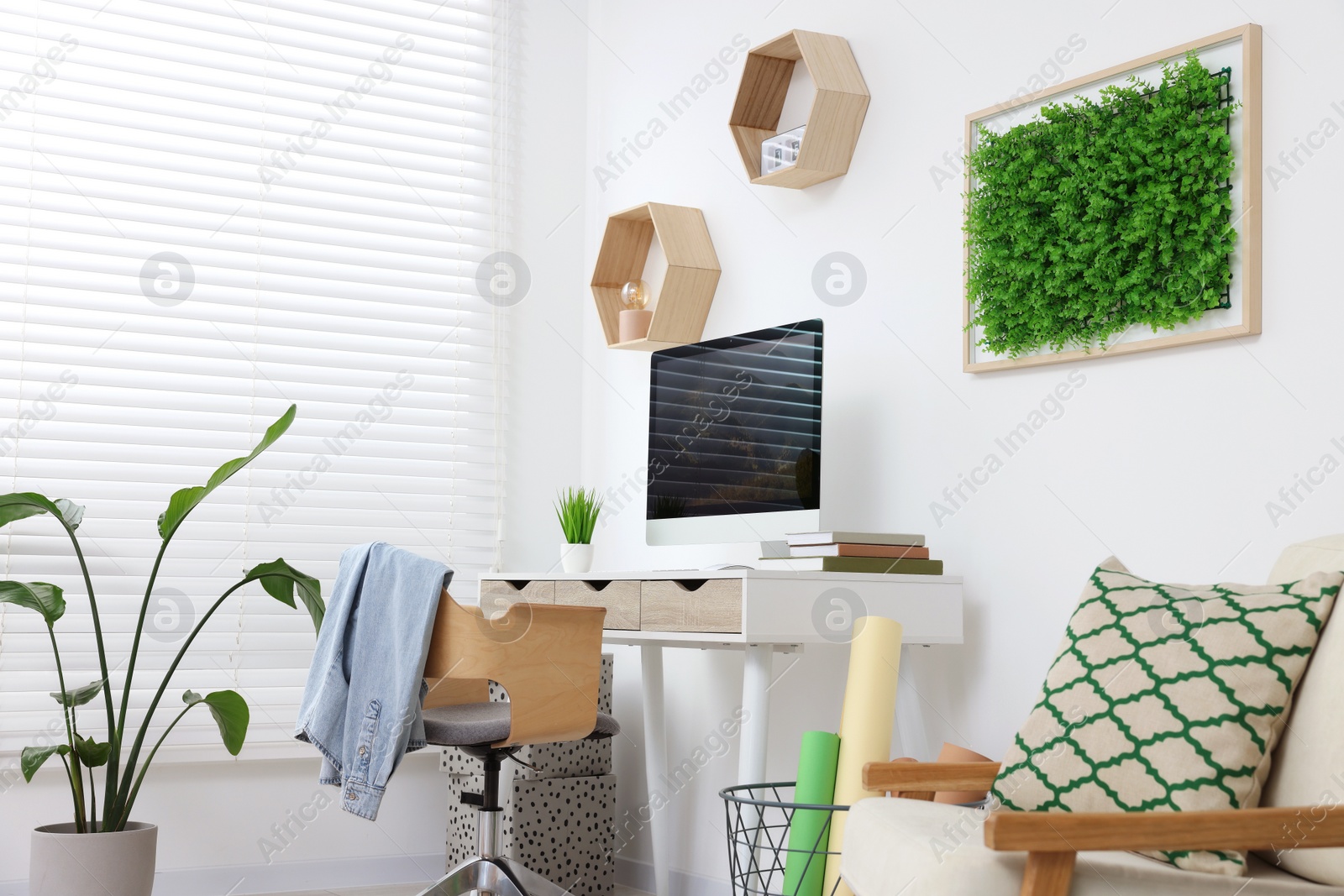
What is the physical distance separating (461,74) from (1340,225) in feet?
9.18

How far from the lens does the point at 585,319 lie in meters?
4.13

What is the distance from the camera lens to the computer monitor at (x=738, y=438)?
2736 mm

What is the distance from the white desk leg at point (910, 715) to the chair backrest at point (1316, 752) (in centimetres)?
100

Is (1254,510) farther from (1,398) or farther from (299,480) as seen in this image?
(1,398)

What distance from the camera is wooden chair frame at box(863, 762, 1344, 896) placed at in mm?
1336

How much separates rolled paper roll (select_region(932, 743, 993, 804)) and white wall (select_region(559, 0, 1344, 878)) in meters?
0.24

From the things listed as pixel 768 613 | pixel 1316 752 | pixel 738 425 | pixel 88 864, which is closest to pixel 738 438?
pixel 738 425

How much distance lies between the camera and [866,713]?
2.32 meters

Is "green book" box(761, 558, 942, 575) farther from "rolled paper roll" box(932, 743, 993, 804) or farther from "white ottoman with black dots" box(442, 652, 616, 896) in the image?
"white ottoman with black dots" box(442, 652, 616, 896)

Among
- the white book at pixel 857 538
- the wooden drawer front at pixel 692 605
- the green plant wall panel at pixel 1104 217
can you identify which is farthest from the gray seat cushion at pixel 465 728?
the green plant wall panel at pixel 1104 217

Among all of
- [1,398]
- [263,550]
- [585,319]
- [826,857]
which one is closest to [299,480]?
[263,550]

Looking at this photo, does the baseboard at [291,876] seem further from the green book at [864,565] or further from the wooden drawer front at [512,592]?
the green book at [864,565]

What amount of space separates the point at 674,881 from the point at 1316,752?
2150 mm

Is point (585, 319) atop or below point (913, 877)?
atop
